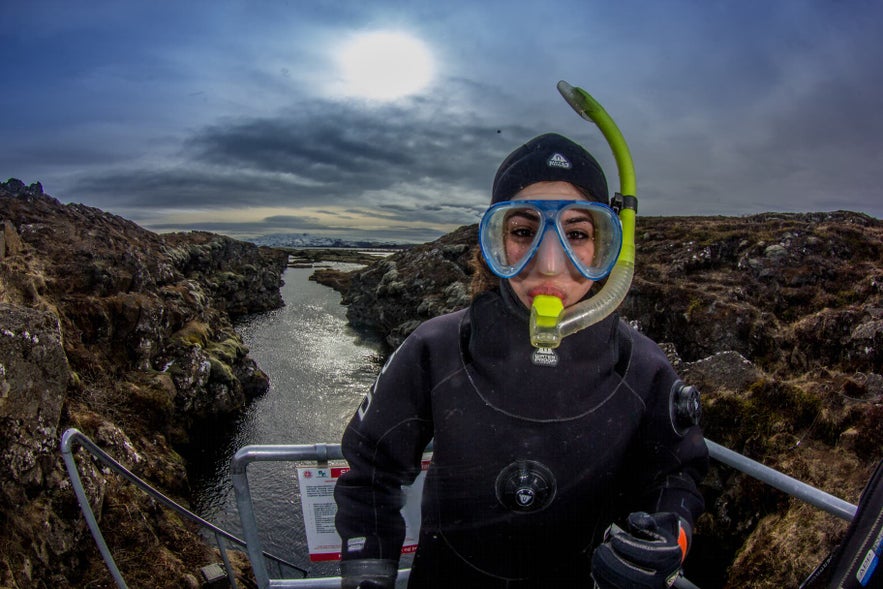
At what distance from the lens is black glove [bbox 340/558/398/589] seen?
101 inches

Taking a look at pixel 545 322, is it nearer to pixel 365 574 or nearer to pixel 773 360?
pixel 365 574

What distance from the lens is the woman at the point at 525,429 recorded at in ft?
8.41

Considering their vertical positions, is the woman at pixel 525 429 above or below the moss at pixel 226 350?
above

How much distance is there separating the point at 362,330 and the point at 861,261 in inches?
2908

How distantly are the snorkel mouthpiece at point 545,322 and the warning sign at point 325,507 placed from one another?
160 centimetres

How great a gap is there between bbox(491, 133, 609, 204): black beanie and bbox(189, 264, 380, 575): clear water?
932 cm

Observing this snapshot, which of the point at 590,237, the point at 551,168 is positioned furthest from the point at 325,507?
the point at 551,168

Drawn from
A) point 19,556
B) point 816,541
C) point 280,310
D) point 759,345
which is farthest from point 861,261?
point 280,310

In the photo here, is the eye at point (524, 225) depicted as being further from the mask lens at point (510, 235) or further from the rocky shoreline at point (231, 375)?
the rocky shoreline at point (231, 375)

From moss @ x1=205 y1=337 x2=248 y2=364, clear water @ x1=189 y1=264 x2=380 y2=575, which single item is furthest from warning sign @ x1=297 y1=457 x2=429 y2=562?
moss @ x1=205 y1=337 x2=248 y2=364

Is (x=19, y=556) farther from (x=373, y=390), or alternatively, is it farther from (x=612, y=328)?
(x=612, y=328)

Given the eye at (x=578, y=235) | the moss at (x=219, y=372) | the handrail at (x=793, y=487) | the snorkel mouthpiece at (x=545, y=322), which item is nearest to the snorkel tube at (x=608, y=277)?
the snorkel mouthpiece at (x=545, y=322)

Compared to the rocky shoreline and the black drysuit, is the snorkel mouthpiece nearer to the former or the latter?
the black drysuit

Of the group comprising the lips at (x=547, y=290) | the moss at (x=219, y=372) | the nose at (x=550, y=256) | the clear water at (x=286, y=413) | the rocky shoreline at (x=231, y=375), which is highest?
the nose at (x=550, y=256)
